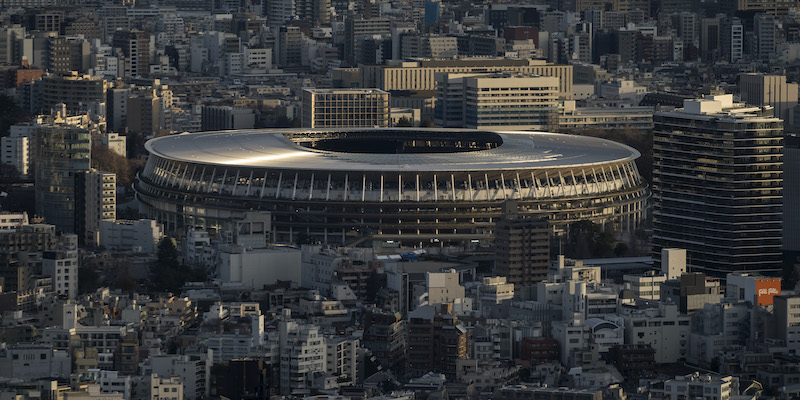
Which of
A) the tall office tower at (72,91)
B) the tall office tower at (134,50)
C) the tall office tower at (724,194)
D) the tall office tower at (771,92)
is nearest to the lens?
the tall office tower at (724,194)

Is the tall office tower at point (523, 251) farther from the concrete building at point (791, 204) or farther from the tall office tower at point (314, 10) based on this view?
the tall office tower at point (314, 10)

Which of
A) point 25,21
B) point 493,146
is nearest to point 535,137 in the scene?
point 493,146

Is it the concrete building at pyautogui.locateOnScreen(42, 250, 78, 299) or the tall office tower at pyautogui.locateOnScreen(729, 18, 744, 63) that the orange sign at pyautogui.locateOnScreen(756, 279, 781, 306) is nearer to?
the concrete building at pyautogui.locateOnScreen(42, 250, 78, 299)

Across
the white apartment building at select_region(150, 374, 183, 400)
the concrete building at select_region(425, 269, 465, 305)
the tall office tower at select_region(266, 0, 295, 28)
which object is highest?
the tall office tower at select_region(266, 0, 295, 28)

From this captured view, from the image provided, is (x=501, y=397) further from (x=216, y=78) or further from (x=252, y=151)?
(x=216, y=78)

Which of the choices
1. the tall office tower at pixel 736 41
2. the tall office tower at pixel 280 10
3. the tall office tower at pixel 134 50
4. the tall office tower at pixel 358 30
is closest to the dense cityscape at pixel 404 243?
the tall office tower at pixel 134 50

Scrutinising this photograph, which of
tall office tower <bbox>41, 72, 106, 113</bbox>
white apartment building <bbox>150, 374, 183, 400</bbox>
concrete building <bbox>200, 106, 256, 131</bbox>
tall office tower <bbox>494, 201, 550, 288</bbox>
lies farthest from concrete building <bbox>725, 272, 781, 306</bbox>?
tall office tower <bbox>41, 72, 106, 113</bbox>

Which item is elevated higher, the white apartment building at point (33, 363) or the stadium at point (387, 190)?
the stadium at point (387, 190)
